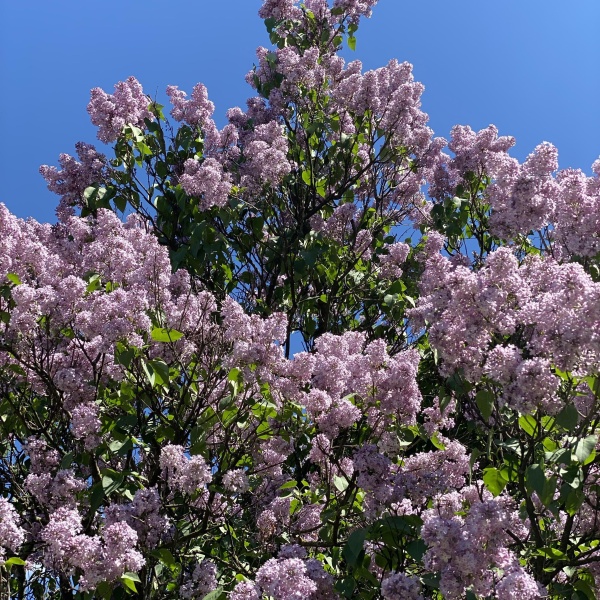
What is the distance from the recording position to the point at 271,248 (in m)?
8.31

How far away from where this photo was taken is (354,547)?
402 cm

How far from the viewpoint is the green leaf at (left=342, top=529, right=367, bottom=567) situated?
4.01 metres

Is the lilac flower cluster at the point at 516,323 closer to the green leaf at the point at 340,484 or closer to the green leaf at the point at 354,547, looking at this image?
the green leaf at the point at 354,547

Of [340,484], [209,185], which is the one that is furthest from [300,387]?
[209,185]

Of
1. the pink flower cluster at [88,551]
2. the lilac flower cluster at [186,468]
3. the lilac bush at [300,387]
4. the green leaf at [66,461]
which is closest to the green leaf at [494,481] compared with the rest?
the lilac bush at [300,387]

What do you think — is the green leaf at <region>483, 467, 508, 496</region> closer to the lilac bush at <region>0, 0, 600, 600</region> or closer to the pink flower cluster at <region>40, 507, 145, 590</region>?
the lilac bush at <region>0, 0, 600, 600</region>

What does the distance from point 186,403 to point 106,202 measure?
145 inches

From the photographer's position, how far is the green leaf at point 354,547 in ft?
13.1

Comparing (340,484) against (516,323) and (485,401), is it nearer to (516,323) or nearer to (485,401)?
(485,401)

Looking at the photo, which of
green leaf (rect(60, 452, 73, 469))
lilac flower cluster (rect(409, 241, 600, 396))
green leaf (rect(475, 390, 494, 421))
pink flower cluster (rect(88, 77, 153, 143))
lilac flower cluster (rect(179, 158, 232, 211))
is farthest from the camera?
pink flower cluster (rect(88, 77, 153, 143))

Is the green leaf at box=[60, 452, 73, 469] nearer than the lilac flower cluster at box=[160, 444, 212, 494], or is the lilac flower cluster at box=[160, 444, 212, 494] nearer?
the lilac flower cluster at box=[160, 444, 212, 494]

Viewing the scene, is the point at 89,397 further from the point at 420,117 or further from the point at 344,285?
the point at 420,117

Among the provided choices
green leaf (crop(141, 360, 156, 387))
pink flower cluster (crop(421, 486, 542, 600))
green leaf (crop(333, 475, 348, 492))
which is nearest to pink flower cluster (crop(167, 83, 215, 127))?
green leaf (crop(141, 360, 156, 387))

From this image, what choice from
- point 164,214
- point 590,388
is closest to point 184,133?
point 164,214
